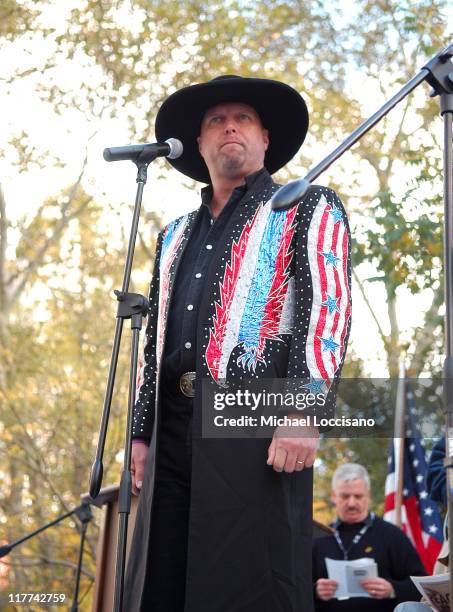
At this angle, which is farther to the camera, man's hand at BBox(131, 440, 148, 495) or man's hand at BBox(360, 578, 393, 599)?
man's hand at BBox(360, 578, 393, 599)

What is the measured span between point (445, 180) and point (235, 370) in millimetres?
921

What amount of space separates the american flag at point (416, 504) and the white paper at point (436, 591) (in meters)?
3.48

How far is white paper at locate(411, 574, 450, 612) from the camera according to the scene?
3.09 meters

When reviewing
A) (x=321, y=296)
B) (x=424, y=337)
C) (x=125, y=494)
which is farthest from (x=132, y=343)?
(x=424, y=337)

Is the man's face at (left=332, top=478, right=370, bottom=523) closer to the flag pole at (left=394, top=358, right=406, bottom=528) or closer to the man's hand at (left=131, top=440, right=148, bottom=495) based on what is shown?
the flag pole at (left=394, top=358, right=406, bottom=528)

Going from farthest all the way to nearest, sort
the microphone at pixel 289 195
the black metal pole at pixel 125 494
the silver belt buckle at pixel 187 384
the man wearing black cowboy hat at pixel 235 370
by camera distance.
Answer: the silver belt buckle at pixel 187 384, the black metal pole at pixel 125 494, the man wearing black cowboy hat at pixel 235 370, the microphone at pixel 289 195

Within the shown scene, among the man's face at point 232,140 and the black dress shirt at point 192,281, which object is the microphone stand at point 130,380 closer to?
the black dress shirt at point 192,281

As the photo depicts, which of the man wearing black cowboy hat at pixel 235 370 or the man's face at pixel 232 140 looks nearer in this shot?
the man wearing black cowboy hat at pixel 235 370

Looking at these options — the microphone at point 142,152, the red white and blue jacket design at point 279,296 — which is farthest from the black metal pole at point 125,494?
the microphone at point 142,152

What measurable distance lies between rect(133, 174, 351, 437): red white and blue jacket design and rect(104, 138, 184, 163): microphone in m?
0.37

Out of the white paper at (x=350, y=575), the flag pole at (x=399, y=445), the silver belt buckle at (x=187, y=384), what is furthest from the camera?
the flag pole at (x=399, y=445)

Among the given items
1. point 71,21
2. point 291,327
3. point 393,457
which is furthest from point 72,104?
point 291,327

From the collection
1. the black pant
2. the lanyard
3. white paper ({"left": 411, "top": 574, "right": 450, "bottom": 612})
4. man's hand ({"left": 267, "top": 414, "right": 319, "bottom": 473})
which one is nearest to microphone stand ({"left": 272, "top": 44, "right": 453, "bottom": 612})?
man's hand ({"left": 267, "top": 414, "right": 319, "bottom": 473})

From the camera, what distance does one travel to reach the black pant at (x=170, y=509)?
9.43 feet
